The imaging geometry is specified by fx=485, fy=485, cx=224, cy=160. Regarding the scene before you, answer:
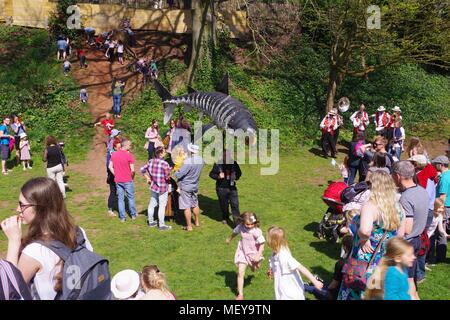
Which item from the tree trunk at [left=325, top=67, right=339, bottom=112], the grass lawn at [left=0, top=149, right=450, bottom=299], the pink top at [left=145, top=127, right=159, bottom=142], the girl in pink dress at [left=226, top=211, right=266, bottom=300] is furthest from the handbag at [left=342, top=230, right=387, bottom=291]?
the tree trunk at [left=325, top=67, right=339, bottom=112]

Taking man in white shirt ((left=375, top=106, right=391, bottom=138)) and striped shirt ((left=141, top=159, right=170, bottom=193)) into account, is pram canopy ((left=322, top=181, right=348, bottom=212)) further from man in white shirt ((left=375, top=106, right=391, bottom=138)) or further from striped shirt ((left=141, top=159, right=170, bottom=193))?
man in white shirt ((left=375, top=106, right=391, bottom=138))

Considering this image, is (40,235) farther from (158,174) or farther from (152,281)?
(158,174)

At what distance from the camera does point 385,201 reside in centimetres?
509

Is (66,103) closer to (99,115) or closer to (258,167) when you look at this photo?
(99,115)

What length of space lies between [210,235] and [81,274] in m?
6.01

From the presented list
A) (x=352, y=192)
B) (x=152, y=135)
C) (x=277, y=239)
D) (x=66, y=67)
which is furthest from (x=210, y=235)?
(x=66, y=67)

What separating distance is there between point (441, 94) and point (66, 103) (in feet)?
56.6

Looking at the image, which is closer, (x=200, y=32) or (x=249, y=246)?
(x=249, y=246)

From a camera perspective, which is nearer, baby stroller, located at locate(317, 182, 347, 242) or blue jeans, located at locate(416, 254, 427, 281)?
blue jeans, located at locate(416, 254, 427, 281)

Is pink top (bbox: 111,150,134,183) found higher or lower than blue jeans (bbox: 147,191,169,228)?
higher

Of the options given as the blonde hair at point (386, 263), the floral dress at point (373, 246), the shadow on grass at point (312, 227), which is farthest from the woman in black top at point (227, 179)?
the blonde hair at point (386, 263)

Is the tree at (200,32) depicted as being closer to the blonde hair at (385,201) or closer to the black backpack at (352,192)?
the black backpack at (352,192)

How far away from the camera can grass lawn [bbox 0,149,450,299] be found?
7.40 m

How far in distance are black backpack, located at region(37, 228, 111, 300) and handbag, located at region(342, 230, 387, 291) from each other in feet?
9.05
